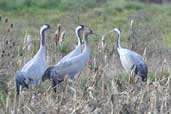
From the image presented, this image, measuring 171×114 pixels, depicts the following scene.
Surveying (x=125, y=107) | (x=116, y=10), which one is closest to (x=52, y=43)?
(x=125, y=107)

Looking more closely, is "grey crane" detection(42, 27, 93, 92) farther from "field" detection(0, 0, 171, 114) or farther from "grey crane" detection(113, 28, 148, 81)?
"grey crane" detection(113, 28, 148, 81)

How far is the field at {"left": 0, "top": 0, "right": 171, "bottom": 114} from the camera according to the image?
645 centimetres

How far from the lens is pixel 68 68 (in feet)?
28.9

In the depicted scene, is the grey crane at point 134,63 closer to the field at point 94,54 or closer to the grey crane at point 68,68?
the field at point 94,54

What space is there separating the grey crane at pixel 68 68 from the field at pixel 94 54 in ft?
0.36

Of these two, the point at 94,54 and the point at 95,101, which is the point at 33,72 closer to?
the point at 95,101

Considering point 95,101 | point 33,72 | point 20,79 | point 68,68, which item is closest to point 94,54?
point 68,68

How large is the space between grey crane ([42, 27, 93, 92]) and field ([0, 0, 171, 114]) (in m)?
0.11

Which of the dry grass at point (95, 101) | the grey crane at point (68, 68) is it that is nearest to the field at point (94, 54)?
the dry grass at point (95, 101)

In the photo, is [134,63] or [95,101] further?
[134,63]

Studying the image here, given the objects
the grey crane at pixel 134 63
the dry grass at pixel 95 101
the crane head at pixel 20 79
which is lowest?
the grey crane at pixel 134 63

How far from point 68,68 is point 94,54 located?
1607 millimetres

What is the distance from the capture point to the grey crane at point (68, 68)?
8.51 m

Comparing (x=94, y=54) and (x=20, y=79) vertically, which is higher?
(x=20, y=79)
